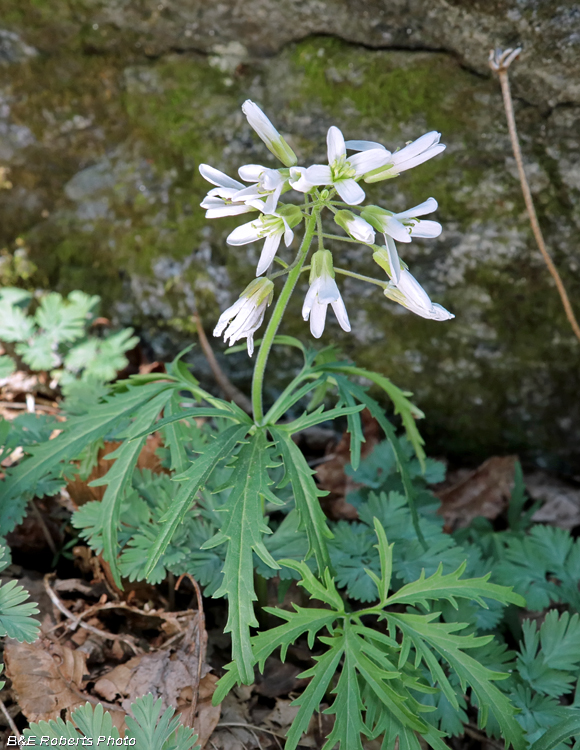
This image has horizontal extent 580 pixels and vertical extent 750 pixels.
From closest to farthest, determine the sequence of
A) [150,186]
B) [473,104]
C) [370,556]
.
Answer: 1. [370,556]
2. [473,104]
3. [150,186]

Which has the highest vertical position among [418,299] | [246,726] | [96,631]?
[418,299]

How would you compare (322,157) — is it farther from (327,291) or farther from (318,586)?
(318,586)

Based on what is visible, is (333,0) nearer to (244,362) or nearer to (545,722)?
(244,362)

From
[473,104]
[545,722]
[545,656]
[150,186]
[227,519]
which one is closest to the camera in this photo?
[227,519]

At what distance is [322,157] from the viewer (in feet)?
9.09

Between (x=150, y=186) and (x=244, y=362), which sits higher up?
(x=150, y=186)

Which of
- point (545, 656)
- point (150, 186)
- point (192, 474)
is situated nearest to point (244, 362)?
point (150, 186)

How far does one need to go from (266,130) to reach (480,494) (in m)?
2.12

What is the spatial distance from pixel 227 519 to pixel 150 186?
7.06ft

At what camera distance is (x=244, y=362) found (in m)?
3.23

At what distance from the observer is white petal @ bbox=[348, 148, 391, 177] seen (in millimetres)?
1532

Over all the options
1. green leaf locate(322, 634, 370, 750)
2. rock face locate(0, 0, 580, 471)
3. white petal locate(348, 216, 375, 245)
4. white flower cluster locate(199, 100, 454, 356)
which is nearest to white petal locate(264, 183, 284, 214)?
white flower cluster locate(199, 100, 454, 356)

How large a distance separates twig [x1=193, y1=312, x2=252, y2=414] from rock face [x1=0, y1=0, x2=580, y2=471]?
0.07 metres

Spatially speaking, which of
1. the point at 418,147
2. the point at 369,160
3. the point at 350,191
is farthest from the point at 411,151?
the point at 350,191
